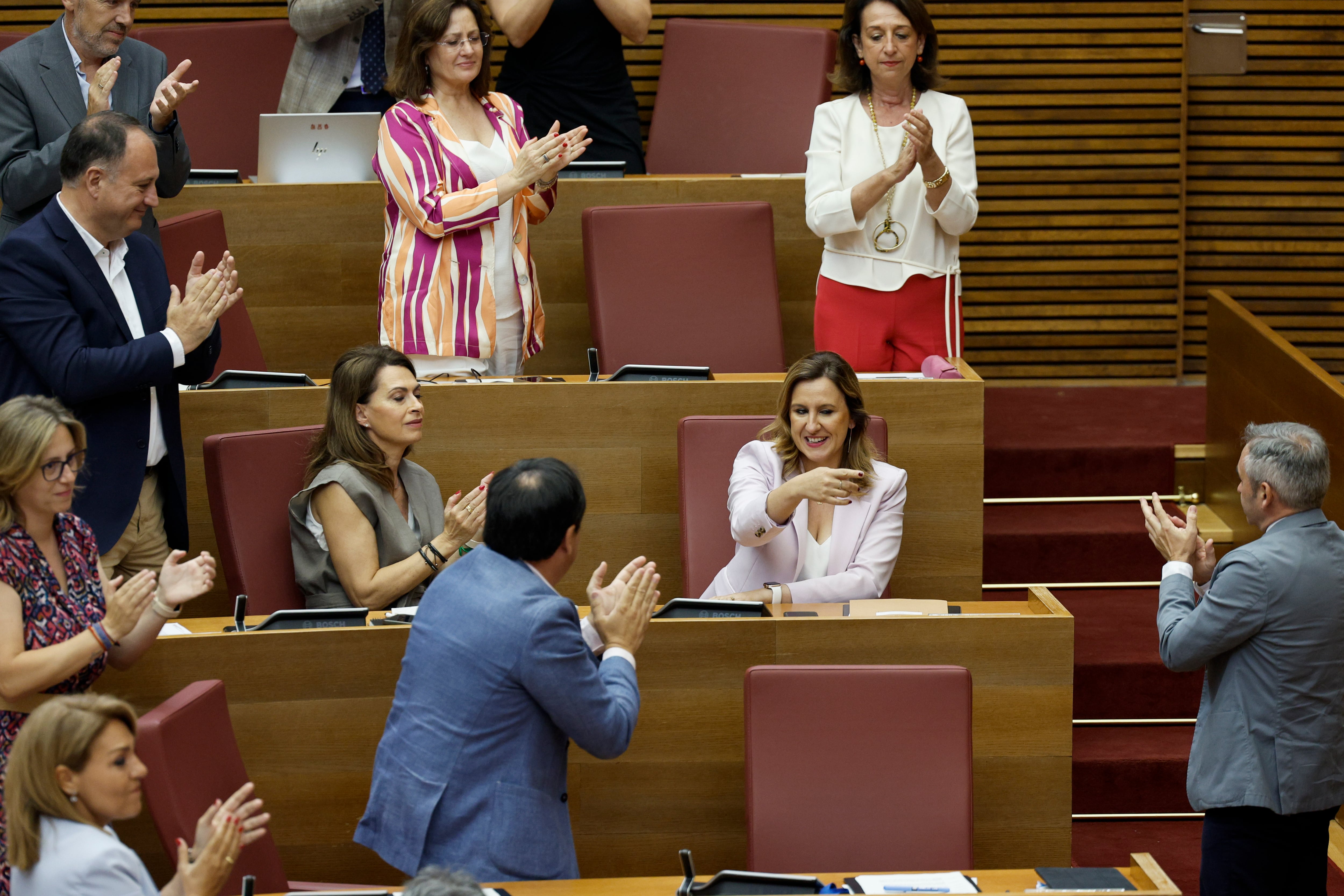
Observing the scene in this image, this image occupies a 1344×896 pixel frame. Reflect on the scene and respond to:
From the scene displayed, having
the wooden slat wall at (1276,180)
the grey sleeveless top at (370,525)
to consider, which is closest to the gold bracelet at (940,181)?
the grey sleeveless top at (370,525)

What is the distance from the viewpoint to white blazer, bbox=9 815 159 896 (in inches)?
70.2

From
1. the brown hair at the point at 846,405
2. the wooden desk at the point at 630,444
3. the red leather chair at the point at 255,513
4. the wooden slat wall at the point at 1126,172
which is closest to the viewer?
the red leather chair at the point at 255,513

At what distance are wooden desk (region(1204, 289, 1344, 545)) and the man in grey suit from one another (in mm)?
1130

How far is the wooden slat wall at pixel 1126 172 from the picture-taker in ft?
17.1

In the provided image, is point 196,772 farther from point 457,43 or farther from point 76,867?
point 457,43

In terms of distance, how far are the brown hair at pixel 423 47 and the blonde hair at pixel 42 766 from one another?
2064 mm

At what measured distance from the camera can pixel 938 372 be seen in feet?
11.3

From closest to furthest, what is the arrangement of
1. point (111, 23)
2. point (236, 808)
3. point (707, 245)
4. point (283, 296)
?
1. point (236, 808)
2. point (111, 23)
3. point (707, 245)
4. point (283, 296)

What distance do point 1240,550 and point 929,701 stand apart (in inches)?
23.3

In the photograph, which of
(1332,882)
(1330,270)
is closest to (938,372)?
(1332,882)

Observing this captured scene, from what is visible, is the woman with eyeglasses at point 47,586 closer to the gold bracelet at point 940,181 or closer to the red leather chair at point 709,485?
the red leather chair at point 709,485

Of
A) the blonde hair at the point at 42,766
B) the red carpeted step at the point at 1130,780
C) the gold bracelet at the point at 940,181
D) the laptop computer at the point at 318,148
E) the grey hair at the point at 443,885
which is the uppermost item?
the laptop computer at the point at 318,148

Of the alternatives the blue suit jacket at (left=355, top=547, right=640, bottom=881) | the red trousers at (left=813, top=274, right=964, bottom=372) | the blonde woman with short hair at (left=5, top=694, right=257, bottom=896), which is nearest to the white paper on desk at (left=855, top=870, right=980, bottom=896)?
the blue suit jacket at (left=355, top=547, right=640, bottom=881)

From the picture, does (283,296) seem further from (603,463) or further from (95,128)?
(95,128)
